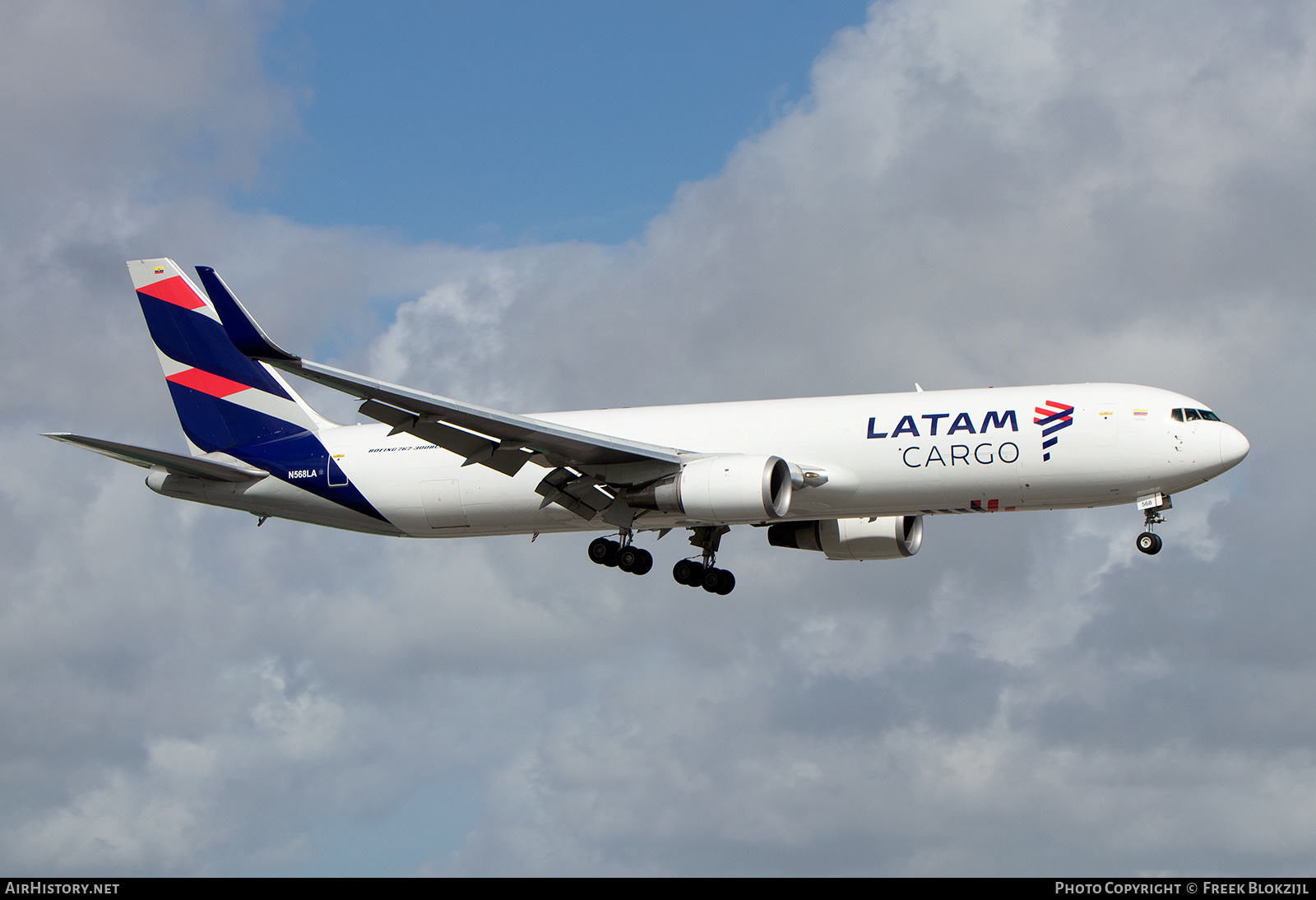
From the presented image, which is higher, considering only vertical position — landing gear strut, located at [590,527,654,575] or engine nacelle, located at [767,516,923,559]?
engine nacelle, located at [767,516,923,559]

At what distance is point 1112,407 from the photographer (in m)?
36.5

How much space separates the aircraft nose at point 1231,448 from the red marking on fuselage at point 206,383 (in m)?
28.9

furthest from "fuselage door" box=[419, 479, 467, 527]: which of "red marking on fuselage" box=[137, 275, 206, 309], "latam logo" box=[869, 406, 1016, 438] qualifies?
"latam logo" box=[869, 406, 1016, 438]

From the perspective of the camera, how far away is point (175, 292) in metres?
47.2

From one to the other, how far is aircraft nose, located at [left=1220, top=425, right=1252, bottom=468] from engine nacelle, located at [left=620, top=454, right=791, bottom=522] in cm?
1085

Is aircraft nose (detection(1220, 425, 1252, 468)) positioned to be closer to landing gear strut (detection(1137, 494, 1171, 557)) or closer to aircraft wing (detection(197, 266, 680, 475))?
landing gear strut (detection(1137, 494, 1171, 557))

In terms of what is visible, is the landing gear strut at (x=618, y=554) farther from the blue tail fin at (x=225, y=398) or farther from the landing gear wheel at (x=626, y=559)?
the blue tail fin at (x=225, y=398)

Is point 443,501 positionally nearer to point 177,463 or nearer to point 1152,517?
point 177,463

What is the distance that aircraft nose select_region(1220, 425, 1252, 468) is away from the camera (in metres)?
36.0

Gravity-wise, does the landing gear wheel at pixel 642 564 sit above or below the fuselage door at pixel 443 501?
below

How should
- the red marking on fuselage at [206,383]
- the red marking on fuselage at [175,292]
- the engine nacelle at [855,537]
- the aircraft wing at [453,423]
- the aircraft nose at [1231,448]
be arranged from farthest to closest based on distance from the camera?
1. the red marking on fuselage at [175,292]
2. the red marking on fuselage at [206,383]
3. the engine nacelle at [855,537]
4. the aircraft nose at [1231,448]
5. the aircraft wing at [453,423]

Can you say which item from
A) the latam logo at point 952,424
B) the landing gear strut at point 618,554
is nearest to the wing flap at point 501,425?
the landing gear strut at point 618,554

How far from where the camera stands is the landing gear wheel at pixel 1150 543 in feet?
120
